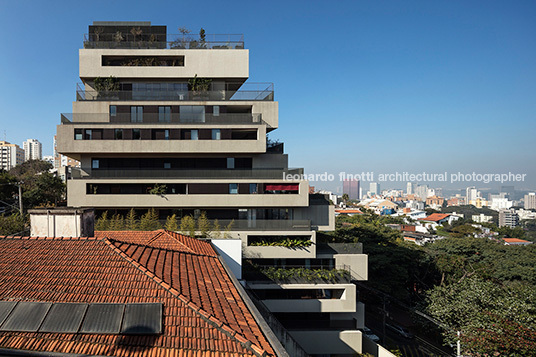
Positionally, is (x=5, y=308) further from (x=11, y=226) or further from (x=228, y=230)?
(x=11, y=226)

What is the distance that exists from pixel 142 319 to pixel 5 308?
3.53m

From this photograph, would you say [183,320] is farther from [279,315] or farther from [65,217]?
[279,315]

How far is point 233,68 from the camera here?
26344 millimetres

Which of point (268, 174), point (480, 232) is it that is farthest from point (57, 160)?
point (480, 232)

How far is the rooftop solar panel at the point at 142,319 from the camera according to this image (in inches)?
282

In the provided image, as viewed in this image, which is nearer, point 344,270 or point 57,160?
point 344,270

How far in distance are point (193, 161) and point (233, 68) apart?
9.12 m

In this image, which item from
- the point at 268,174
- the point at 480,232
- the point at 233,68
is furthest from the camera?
the point at 480,232

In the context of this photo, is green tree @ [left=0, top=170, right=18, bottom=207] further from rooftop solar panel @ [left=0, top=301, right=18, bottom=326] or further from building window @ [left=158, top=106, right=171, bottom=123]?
rooftop solar panel @ [left=0, top=301, right=18, bottom=326]

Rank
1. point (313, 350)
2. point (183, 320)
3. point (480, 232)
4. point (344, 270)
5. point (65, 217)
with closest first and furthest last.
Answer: point (183, 320), point (65, 217), point (313, 350), point (344, 270), point (480, 232)

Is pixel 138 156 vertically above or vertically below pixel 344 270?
above

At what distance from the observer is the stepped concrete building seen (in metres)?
23.4

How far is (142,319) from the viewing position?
24.5 feet

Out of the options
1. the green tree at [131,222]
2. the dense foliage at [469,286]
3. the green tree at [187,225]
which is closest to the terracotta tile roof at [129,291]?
the green tree at [187,225]
